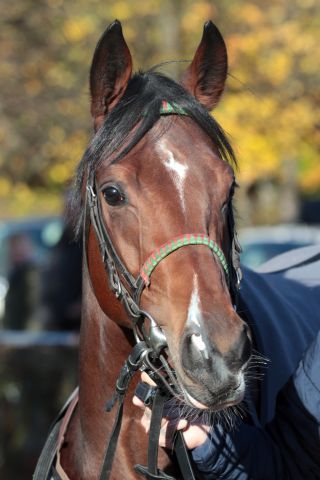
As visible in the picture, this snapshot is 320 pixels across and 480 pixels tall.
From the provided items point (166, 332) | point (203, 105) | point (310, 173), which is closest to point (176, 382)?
point (166, 332)

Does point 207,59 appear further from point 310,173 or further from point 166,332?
point 310,173

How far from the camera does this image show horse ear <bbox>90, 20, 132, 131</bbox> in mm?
3053

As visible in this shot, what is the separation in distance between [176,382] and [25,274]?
25.4 ft

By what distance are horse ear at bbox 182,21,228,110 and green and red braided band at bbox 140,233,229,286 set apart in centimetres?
79

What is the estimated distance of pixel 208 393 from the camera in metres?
2.52

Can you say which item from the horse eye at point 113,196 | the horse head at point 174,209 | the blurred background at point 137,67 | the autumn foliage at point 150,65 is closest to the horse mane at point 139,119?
the horse head at point 174,209

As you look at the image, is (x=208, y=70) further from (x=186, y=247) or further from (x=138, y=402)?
(x=138, y=402)

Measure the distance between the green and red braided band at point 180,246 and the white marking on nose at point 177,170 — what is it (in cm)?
11

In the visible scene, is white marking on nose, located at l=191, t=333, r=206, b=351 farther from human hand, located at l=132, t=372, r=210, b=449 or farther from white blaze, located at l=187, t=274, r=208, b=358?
human hand, located at l=132, t=372, r=210, b=449

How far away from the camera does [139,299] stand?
2822 millimetres

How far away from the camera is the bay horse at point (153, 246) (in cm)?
256

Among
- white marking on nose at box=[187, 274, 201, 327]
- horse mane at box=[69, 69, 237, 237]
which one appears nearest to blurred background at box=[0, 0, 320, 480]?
horse mane at box=[69, 69, 237, 237]

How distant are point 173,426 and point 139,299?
1.50 feet

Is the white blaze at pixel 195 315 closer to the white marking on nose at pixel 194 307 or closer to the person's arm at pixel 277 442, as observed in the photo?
the white marking on nose at pixel 194 307
